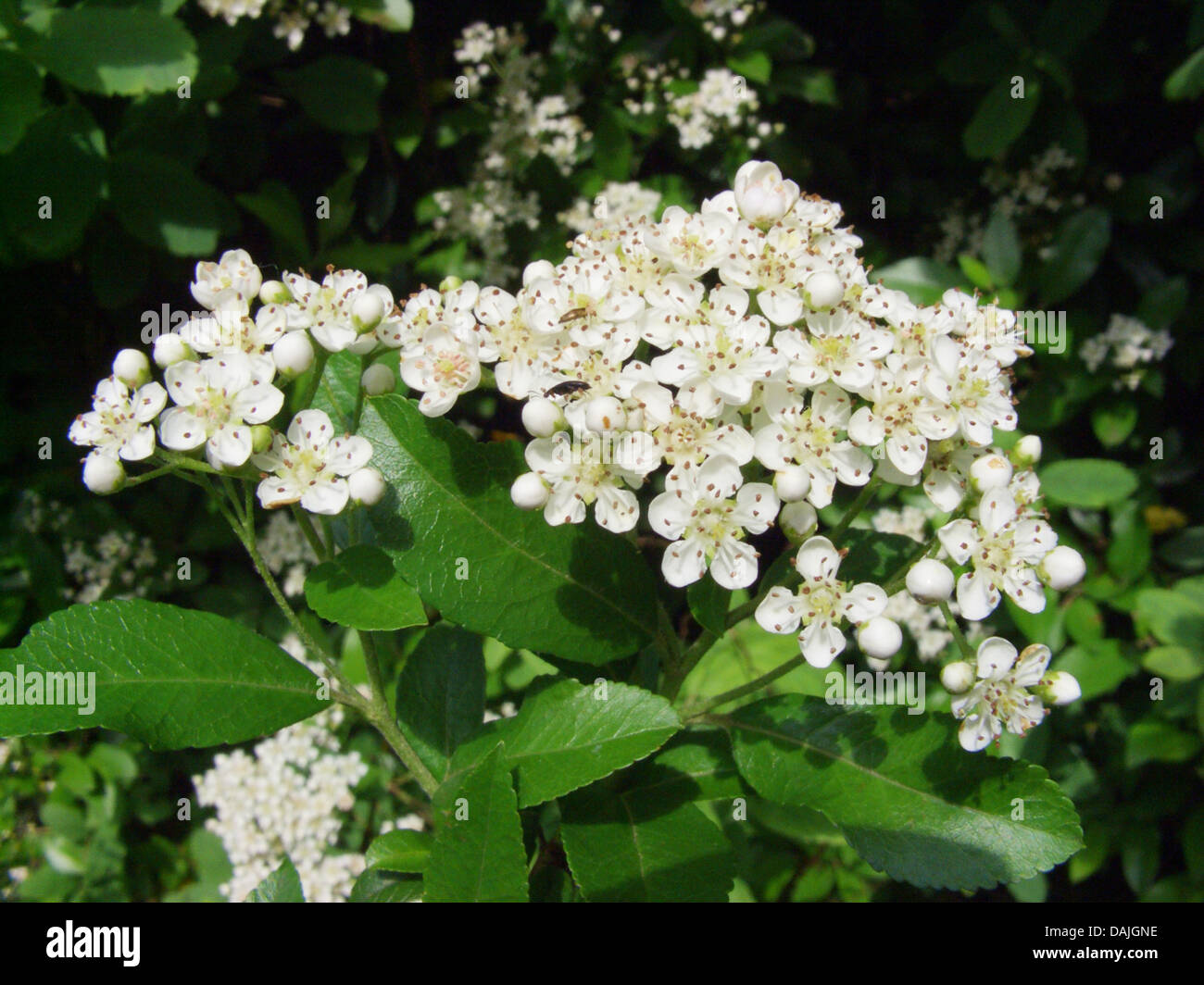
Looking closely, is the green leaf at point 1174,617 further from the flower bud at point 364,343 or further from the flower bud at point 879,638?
the flower bud at point 364,343

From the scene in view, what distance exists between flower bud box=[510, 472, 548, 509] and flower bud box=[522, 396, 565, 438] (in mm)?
66

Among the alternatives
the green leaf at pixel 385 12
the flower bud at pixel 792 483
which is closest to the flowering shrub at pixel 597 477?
the flower bud at pixel 792 483

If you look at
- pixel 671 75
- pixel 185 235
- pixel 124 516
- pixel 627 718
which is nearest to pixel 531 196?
pixel 671 75

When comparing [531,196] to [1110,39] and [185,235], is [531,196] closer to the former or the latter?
[185,235]

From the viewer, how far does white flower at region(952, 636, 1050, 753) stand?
1.30m

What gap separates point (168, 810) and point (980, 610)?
280cm

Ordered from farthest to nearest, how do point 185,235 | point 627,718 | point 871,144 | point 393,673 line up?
point 871,144 → point 393,673 → point 185,235 → point 627,718

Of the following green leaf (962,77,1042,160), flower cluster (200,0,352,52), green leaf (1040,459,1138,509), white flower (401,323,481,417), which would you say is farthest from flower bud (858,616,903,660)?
flower cluster (200,0,352,52)

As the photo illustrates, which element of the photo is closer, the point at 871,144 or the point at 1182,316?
the point at 1182,316

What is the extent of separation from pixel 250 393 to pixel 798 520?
0.81 m

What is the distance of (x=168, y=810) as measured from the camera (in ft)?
10.0

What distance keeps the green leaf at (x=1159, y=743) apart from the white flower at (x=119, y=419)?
8.38 feet

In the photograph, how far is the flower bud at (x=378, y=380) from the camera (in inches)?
58.1

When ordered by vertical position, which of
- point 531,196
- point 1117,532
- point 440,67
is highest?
point 440,67
